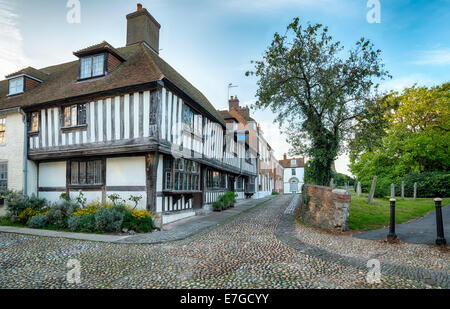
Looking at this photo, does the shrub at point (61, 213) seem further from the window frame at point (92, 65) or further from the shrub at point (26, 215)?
the window frame at point (92, 65)

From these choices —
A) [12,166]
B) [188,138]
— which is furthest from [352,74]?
[12,166]

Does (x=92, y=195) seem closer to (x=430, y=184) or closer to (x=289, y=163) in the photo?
(x=430, y=184)

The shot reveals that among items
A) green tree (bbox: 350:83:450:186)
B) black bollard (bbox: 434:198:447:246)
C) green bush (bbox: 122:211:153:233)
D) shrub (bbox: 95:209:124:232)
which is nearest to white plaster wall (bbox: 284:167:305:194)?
green tree (bbox: 350:83:450:186)

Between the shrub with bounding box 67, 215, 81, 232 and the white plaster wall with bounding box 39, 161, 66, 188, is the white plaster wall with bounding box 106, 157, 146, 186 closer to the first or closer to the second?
the shrub with bounding box 67, 215, 81, 232

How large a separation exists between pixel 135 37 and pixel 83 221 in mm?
9636

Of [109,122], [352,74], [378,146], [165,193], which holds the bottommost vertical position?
[165,193]

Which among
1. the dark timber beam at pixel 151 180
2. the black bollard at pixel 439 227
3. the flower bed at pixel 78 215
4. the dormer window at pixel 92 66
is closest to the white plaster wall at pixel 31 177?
the flower bed at pixel 78 215

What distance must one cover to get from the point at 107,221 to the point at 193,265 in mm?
4349

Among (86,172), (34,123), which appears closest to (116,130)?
(86,172)

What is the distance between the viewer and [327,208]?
7.72 m

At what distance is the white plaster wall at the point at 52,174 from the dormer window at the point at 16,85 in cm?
441

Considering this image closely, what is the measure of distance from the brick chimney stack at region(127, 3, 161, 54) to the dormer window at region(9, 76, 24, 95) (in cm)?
573
